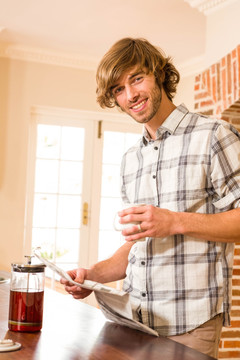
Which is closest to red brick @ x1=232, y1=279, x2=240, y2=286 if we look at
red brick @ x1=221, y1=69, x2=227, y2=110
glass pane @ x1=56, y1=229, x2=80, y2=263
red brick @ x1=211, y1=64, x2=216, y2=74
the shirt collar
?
red brick @ x1=221, y1=69, x2=227, y2=110

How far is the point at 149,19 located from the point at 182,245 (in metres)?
3.40

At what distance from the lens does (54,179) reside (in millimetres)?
6082

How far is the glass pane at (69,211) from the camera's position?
20.0ft

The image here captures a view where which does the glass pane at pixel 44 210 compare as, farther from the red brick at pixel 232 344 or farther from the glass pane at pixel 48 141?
the red brick at pixel 232 344

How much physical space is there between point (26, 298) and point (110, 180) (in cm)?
493

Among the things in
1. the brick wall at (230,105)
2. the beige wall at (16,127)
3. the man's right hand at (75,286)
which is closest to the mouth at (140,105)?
the man's right hand at (75,286)

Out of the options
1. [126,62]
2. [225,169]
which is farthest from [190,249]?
[126,62]

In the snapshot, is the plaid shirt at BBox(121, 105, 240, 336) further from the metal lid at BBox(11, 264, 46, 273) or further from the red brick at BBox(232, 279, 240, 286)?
the red brick at BBox(232, 279, 240, 286)

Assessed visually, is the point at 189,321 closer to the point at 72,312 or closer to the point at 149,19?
the point at 72,312

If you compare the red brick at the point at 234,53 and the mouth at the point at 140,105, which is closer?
the mouth at the point at 140,105

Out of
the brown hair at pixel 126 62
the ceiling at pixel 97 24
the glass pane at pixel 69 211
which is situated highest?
the ceiling at pixel 97 24

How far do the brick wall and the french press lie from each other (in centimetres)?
243

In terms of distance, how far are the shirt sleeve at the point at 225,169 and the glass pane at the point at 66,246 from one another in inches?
181

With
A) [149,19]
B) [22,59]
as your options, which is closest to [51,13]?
[149,19]
